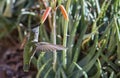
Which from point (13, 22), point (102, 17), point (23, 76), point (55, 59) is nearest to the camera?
point (55, 59)

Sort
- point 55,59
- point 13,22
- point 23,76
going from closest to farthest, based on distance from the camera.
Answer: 1. point 55,59
2. point 23,76
3. point 13,22

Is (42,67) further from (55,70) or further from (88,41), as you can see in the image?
(88,41)

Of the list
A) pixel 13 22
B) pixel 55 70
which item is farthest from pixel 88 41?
pixel 13 22

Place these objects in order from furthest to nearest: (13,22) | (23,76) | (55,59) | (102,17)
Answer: (13,22)
(23,76)
(102,17)
(55,59)

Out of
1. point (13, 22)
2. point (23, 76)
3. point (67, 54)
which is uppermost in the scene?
point (13, 22)

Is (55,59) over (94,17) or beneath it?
beneath

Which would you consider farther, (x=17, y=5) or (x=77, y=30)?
(x=17, y=5)

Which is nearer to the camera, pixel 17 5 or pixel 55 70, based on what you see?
pixel 55 70

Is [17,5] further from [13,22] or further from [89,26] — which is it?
[89,26]

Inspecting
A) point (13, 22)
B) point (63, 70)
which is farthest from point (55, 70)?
point (13, 22)
